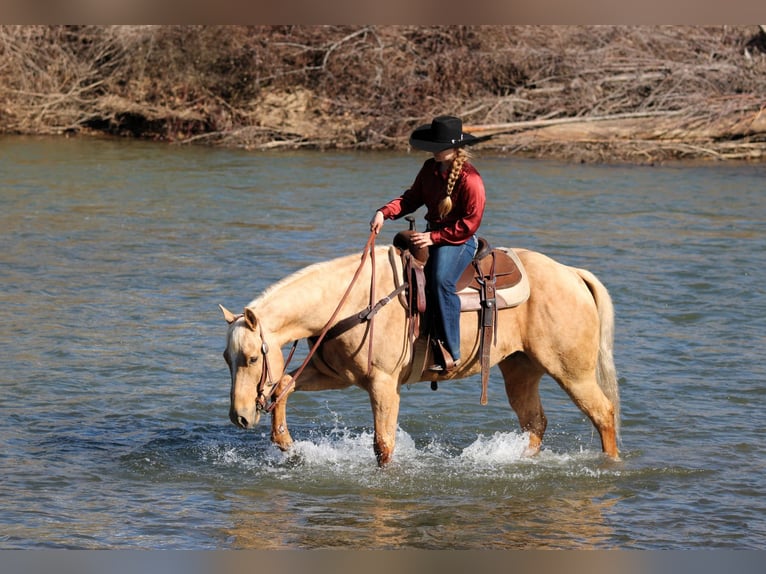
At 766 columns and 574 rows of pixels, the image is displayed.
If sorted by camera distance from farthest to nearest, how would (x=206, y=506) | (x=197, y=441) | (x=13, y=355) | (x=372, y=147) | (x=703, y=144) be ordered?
1. (x=372, y=147)
2. (x=703, y=144)
3. (x=13, y=355)
4. (x=197, y=441)
5. (x=206, y=506)

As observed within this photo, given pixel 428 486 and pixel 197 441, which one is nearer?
pixel 428 486

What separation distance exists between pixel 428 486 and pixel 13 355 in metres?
4.95

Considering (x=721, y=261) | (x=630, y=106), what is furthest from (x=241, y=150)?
(x=721, y=261)

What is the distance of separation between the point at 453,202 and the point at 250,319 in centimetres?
152

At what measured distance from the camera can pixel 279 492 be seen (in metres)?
7.54

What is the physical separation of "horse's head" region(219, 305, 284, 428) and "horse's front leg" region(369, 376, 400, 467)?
2.24ft

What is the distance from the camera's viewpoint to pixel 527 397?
8.29m

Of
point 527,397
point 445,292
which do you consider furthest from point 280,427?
point 527,397

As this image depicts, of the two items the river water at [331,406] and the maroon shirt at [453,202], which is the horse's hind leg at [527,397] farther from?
the maroon shirt at [453,202]

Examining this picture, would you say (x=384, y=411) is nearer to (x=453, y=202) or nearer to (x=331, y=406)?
(x=453, y=202)
